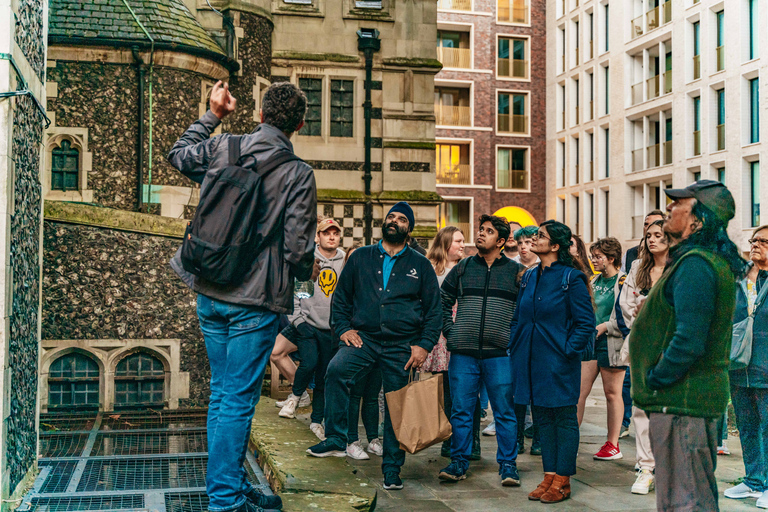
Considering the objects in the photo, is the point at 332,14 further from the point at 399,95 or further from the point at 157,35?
the point at 157,35

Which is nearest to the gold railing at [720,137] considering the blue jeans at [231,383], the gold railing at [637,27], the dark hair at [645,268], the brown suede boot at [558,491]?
the gold railing at [637,27]

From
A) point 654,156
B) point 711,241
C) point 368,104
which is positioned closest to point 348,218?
point 368,104

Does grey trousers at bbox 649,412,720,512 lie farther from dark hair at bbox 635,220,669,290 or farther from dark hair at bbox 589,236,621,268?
dark hair at bbox 589,236,621,268

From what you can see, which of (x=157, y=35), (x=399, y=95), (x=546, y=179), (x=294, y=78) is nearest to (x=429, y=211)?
(x=399, y=95)

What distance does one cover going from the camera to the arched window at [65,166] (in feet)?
44.8

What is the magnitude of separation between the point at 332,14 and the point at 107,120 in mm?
6587

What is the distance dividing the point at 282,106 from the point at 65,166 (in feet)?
35.1

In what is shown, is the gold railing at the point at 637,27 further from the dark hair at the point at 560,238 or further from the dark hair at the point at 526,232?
the dark hair at the point at 560,238

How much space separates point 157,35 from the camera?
1378 centimetres

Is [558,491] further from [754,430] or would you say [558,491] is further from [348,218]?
[348,218]

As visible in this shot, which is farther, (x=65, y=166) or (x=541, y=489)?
(x=65, y=166)

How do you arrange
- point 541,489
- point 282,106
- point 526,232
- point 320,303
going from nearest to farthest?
point 282,106 → point 541,489 → point 320,303 → point 526,232

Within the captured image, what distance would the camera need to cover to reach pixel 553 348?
228 inches

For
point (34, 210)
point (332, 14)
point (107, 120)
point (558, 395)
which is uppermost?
point (332, 14)
